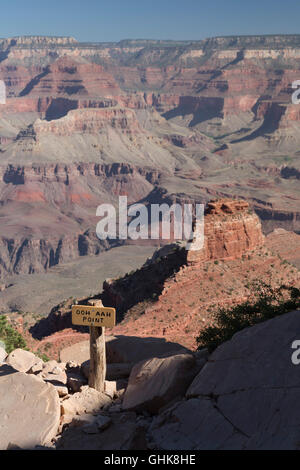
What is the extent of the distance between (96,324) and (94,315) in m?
0.28

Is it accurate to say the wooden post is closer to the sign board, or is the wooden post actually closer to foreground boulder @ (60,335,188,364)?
the sign board

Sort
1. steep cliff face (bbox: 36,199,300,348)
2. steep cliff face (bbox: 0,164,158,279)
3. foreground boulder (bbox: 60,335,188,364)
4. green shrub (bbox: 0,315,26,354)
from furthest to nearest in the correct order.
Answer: steep cliff face (bbox: 0,164,158,279), steep cliff face (bbox: 36,199,300,348), green shrub (bbox: 0,315,26,354), foreground boulder (bbox: 60,335,188,364)

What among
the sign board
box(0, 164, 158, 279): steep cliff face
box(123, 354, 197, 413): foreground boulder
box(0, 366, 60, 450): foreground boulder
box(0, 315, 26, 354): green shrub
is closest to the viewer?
box(0, 366, 60, 450): foreground boulder

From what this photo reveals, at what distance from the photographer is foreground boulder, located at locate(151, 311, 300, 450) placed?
11.3 metres

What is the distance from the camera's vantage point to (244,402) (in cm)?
1234

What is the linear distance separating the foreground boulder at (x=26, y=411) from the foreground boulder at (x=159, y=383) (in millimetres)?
2083

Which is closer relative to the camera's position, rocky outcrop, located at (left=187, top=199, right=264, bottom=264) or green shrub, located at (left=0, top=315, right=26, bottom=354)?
green shrub, located at (left=0, top=315, right=26, bottom=354)

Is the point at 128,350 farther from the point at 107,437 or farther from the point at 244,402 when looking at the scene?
the point at 244,402

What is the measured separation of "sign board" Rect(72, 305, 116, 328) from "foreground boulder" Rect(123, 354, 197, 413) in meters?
1.92

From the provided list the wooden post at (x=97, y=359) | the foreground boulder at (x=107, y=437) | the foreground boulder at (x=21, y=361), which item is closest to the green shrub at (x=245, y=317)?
the wooden post at (x=97, y=359)

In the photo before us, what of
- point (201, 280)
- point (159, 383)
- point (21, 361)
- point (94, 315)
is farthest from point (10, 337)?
point (159, 383)

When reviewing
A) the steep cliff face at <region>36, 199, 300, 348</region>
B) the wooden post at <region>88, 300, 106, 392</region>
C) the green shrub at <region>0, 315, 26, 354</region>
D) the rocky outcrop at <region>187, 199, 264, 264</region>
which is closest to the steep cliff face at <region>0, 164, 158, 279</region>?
the steep cliff face at <region>36, 199, 300, 348</region>

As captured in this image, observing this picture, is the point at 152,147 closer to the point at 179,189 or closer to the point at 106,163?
the point at 106,163

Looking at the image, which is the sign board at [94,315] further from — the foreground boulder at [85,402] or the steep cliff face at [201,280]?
the steep cliff face at [201,280]
